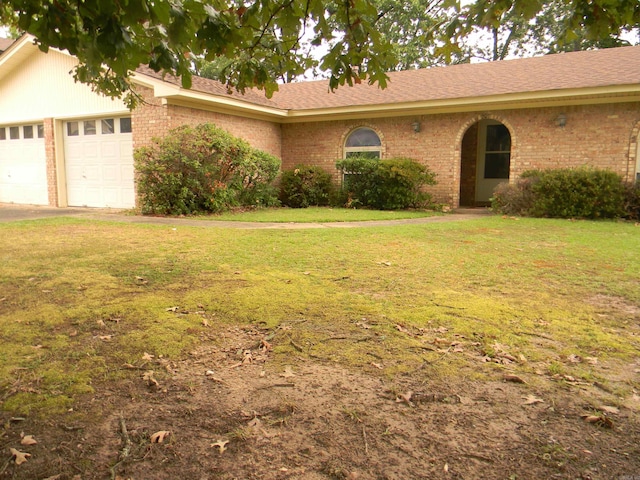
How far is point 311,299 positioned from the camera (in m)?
4.80

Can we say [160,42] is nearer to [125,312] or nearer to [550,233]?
[125,312]

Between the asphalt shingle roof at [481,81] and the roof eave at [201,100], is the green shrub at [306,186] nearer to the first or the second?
the roof eave at [201,100]

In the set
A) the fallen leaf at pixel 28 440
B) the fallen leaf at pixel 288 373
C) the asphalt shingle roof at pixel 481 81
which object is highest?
the asphalt shingle roof at pixel 481 81

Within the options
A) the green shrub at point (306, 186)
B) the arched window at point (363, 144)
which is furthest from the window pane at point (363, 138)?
the green shrub at point (306, 186)

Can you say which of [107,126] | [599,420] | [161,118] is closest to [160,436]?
[599,420]

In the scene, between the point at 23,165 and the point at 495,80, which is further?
the point at 23,165

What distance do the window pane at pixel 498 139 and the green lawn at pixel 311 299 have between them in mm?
9796

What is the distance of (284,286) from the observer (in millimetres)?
5277

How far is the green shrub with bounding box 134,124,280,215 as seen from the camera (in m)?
11.9

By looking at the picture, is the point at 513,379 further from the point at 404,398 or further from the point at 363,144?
the point at 363,144

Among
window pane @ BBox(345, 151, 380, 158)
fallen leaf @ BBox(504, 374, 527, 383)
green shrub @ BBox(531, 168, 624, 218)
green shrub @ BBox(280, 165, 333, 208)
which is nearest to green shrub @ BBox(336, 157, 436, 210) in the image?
green shrub @ BBox(280, 165, 333, 208)

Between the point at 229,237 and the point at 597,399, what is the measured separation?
6.64m

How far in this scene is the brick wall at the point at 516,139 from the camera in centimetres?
1320

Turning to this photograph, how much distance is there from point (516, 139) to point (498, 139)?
3.51 metres
